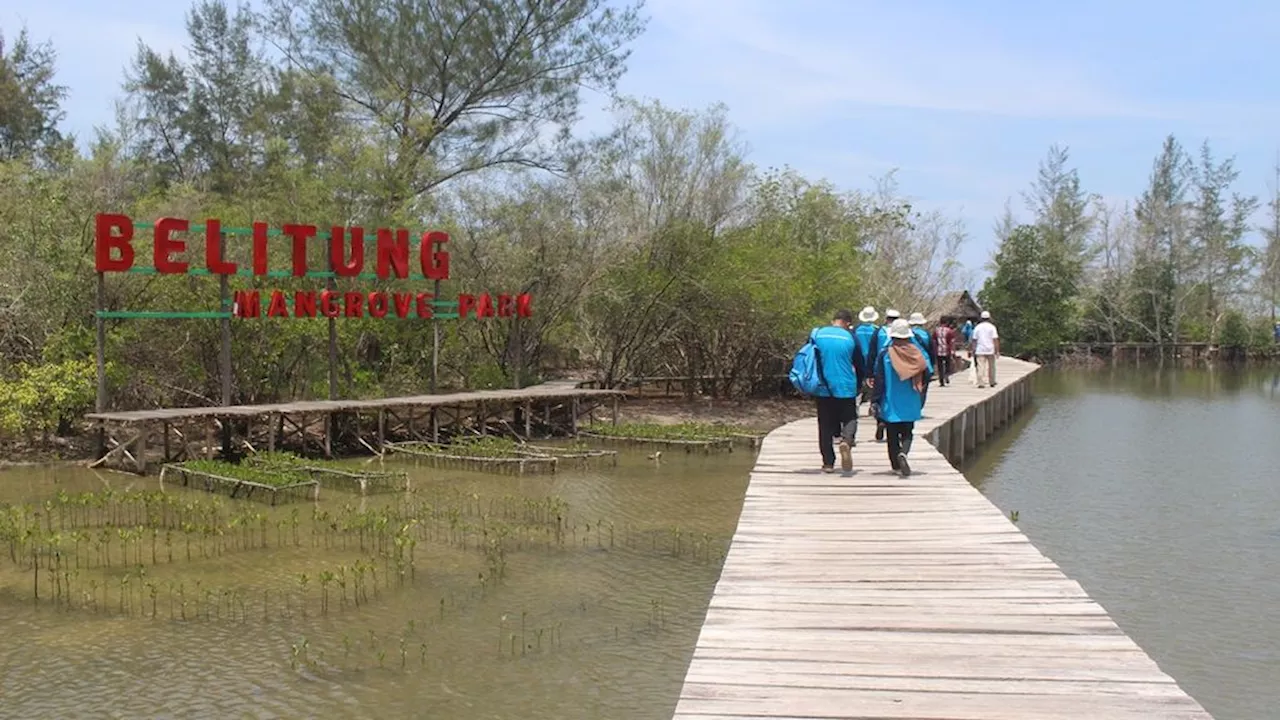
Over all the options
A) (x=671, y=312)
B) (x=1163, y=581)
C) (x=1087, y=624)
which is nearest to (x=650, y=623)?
(x=1087, y=624)

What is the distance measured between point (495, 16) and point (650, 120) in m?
4.39

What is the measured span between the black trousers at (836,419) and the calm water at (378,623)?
1625 mm

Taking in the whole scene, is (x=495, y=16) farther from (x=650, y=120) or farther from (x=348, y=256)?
(x=348, y=256)

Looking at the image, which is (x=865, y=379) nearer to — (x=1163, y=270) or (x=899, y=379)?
(x=899, y=379)

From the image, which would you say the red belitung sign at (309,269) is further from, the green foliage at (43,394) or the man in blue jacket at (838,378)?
the man in blue jacket at (838,378)

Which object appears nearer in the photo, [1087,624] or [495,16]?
[1087,624]

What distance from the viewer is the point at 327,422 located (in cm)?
1841

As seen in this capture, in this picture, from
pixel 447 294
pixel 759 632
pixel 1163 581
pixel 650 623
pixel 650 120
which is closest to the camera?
pixel 759 632

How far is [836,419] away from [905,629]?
4811 millimetres

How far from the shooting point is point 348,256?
2131cm

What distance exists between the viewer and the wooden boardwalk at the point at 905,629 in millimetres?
4438

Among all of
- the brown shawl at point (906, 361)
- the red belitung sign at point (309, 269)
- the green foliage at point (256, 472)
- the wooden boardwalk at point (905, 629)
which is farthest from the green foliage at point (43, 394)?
the brown shawl at point (906, 361)

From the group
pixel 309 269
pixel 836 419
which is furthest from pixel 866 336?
pixel 309 269

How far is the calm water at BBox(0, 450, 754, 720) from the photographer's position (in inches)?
278
